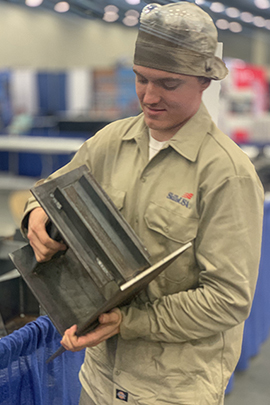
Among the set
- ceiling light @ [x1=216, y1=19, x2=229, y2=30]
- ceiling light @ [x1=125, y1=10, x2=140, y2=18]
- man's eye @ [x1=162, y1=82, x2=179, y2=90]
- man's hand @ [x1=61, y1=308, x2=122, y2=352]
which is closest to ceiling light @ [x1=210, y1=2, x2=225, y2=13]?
ceiling light @ [x1=216, y1=19, x2=229, y2=30]

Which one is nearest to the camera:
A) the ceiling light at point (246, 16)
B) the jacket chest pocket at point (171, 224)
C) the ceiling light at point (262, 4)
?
the jacket chest pocket at point (171, 224)

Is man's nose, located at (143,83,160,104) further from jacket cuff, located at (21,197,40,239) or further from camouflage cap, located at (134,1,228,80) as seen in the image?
jacket cuff, located at (21,197,40,239)

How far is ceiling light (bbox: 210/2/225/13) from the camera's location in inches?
43.7

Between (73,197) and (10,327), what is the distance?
2.52ft

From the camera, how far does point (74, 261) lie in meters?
1.01

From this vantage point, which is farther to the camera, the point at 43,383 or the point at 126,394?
the point at 43,383

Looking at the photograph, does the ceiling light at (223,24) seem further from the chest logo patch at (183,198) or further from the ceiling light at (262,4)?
the ceiling light at (262,4)

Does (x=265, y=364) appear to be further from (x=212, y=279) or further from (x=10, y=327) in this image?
(x=212, y=279)

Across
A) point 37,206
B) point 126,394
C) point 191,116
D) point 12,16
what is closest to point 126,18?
point 191,116

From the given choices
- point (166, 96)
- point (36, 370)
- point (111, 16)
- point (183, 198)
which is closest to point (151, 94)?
point (166, 96)

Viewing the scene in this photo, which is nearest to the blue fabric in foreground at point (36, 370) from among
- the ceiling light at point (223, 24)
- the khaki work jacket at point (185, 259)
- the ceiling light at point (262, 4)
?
the khaki work jacket at point (185, 259)

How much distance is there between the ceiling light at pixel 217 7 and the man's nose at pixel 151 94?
30 centimetres

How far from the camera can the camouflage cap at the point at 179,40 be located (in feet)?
2.92

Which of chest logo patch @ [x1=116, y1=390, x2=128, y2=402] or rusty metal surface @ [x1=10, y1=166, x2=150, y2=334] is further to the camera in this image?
chest logo patch @ [x1=116, y1=390, x2=128, y2=402]
